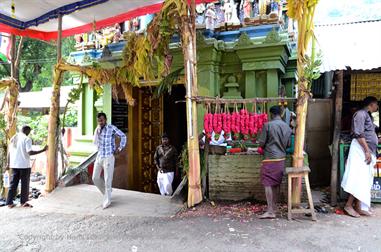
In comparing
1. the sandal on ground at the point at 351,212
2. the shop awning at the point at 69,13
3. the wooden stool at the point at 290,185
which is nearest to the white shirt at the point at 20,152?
the shop awning at the point at 69,13

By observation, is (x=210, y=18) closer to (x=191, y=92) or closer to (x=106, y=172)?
(x=191, y=92)

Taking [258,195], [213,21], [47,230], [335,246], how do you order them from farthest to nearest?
1. [213,21]
2. [258,195]
3. [47,230]
4. [335,246]

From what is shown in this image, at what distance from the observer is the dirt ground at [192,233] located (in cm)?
395

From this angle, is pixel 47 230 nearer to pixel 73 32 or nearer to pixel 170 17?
pixel 170 17

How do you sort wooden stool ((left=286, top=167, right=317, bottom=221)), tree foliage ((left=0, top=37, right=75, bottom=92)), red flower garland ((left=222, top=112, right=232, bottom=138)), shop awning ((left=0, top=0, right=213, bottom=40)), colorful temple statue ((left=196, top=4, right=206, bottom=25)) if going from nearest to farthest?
wooden stool ((left=286, top=167, right=317, bottom=221)), red flower garland ((left=222, top=112, right=232, bottom=138)), shop awning ((left=0, top=0, right=213, bottom=40)), colorful temple statue ((left=196, top=4, right=206, bottom=25)), tree foliage ((left=0, top=37, right=75, bottom=92))

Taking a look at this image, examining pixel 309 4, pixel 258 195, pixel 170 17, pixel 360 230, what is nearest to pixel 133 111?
pixel 170 17

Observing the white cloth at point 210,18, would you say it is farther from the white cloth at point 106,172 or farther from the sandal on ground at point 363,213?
the sandal on ground at point 363,213

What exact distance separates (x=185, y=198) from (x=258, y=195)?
1293mm

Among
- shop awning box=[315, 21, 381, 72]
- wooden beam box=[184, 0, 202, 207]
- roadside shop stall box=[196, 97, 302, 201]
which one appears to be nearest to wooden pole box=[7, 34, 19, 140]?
wooden beam box=[184, 0, 202, 207]

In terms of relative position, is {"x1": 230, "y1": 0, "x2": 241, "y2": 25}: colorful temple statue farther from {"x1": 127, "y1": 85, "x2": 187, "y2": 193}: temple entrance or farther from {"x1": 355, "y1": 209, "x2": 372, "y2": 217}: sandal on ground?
{"x1": 355, "y1": 209, "x2": 372, "y2": 217}: sandal on ground

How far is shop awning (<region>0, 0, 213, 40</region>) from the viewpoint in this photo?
660 centimetres

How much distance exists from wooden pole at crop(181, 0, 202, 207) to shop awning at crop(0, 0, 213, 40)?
124 cm

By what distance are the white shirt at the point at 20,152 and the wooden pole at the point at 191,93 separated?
334cm

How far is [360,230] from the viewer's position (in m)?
4.39
